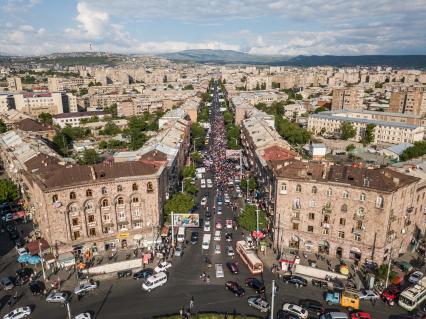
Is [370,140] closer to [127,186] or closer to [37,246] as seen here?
[127,186]

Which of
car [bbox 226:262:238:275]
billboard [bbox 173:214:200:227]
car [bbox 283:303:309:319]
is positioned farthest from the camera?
billboard [bbox 173:214:200:227]

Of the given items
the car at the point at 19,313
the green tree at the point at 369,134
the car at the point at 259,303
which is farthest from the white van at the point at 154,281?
the green tree at the point at 369,134

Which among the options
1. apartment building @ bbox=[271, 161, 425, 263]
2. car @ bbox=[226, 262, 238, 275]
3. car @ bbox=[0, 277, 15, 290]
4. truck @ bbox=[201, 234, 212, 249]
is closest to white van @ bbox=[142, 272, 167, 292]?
car @ bbox=[226, 262, 238, 275]

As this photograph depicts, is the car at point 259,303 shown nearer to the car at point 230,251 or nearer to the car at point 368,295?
the car at point 230,251

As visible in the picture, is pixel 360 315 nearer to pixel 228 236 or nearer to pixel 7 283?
pixel 228 236

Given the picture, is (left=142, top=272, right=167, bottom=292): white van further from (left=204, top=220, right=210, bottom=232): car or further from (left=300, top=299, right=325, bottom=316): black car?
(left=300, top=299, right=325, bottom=316): black car

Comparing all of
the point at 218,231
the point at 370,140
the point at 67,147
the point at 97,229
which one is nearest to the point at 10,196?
the point at 97,229
